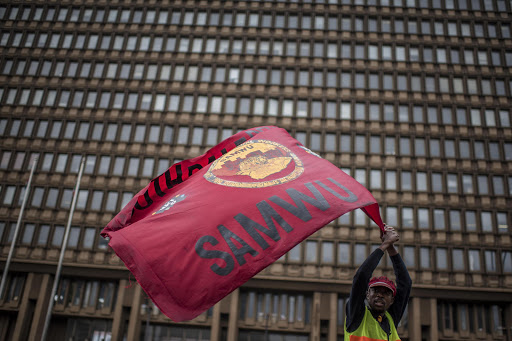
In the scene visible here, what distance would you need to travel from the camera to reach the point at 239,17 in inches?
1857

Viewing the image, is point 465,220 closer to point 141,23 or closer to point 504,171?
point 504,171

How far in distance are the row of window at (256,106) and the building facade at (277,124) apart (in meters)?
0.13

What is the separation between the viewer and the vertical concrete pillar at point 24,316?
36469mm

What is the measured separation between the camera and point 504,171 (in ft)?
133

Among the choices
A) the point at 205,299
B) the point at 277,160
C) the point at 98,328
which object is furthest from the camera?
the point at 98,328

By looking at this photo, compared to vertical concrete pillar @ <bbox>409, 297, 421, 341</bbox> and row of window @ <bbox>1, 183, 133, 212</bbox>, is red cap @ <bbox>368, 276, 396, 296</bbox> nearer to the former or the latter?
vertical concrete pillar @ <bbox>409, 297, 421, 341</bbox>

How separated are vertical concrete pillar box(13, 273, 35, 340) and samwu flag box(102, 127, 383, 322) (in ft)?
118

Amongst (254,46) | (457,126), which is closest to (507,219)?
(457,126)

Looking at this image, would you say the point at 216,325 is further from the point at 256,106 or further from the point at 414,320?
the point at 256,106

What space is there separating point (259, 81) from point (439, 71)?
16044 millimetres

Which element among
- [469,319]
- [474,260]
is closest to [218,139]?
[474,260]

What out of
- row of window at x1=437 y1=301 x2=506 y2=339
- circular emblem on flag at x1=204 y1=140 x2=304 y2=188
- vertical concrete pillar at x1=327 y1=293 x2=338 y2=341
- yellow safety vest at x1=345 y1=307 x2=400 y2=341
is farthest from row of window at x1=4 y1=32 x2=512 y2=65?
yellow safety vest at x1=345 y1=307 x2=400 y2=341

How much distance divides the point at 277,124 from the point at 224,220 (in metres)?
37.7

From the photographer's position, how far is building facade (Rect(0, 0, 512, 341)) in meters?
37.7
